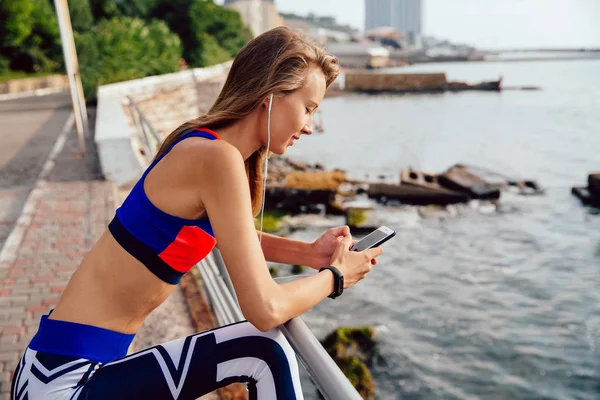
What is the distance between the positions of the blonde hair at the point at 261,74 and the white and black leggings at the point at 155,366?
605 millimetres

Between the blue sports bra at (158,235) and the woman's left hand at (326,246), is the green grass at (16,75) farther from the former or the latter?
the blue sports bra at (158,235)

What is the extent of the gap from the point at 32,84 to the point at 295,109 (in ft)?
86.9

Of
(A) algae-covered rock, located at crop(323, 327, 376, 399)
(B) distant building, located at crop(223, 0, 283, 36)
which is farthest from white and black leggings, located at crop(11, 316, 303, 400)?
(B) distant building, located at crop(223, 0, 283, 36)

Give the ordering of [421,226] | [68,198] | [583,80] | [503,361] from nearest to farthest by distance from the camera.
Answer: [68,198] → [503,361] → [421,226] → [583,80]

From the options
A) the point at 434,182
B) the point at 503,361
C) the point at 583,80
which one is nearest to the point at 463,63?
the point at 583,80

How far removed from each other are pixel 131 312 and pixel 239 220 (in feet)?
1.59

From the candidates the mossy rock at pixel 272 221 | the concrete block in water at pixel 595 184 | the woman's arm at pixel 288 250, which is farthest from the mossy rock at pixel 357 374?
the concrete block in water at pixel 595 184

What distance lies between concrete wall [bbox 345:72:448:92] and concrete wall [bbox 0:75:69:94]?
55.0 meters

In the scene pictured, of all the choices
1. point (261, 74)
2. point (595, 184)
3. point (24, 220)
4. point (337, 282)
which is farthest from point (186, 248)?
point (595, 184)

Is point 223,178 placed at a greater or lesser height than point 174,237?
greater

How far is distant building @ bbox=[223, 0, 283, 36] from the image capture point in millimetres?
102438

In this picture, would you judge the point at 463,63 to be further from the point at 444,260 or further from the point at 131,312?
the point at 131,312

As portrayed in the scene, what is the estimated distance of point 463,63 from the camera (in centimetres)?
16950

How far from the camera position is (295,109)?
175 centimetres
